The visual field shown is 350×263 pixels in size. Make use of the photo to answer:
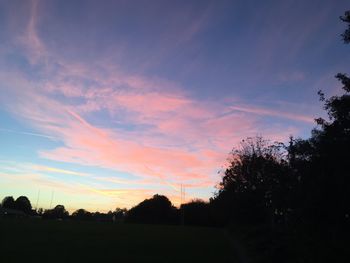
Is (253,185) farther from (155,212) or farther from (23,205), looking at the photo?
(23,205)

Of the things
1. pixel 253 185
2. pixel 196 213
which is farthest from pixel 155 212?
pixel 253 185

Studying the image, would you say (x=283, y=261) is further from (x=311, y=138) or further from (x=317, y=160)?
(x=311, y=138)

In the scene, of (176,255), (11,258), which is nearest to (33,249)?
(11,258)

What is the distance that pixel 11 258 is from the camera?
75.7 ft

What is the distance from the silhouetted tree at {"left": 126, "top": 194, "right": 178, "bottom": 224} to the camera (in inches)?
5428

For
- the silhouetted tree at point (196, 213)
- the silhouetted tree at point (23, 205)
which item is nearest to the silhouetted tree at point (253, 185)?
the silhouetted tree at point (196, 213)

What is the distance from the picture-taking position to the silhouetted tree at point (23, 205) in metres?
194

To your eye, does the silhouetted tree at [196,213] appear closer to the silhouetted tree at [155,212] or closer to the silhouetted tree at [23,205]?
the silhouetted tree at [155,212]

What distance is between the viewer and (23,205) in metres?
196

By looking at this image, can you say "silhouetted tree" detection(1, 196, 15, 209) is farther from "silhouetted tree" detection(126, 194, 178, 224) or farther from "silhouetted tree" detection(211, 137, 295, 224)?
"silhouetted tree" detection(211, 137, 295, 224)

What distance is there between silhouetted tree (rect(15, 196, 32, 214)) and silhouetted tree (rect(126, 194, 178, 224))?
7145 centimetres

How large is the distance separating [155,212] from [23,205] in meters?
83.3

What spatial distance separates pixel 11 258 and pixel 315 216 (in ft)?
58.4

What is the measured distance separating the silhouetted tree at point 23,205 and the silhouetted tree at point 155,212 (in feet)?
234
